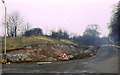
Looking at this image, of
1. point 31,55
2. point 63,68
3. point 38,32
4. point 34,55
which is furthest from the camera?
point 38,32

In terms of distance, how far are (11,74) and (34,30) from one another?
58791mm

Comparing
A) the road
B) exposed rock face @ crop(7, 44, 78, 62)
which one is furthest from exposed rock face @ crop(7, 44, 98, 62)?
the road

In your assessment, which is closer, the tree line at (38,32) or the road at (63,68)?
the road at (63,68)

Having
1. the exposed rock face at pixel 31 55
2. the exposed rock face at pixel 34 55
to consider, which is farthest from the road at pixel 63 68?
the exposed rock face at pixel 31 55

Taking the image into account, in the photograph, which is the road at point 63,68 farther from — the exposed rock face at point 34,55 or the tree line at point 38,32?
the tree line at point 38,32

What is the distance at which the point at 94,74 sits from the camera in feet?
25.4

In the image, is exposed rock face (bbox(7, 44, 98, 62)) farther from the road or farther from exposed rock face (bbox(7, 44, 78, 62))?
the road

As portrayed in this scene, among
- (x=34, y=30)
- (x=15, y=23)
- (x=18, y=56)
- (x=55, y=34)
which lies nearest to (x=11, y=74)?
(x=18, y=56)

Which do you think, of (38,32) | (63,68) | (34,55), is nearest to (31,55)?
(34,55)

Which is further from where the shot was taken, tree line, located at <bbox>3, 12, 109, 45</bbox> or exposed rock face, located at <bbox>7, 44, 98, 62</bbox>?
tree line, located at <bbox>3, 12, 109, 45</bbox>

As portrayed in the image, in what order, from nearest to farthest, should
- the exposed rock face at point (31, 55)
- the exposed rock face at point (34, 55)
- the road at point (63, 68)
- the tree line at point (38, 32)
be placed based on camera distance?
the road at point (63, 68) → the exposed rock face at point (31, 55) → the exposed rock face at point (34, 55) → the tree line at point (38, 32)

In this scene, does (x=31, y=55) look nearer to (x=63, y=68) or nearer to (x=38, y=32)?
(x=63, y=68)

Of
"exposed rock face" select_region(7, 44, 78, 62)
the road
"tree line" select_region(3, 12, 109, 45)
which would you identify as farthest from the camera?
"tree line" select_region(3, 12, 109, 45)

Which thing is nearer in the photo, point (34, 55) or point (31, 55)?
point (31, 55)
